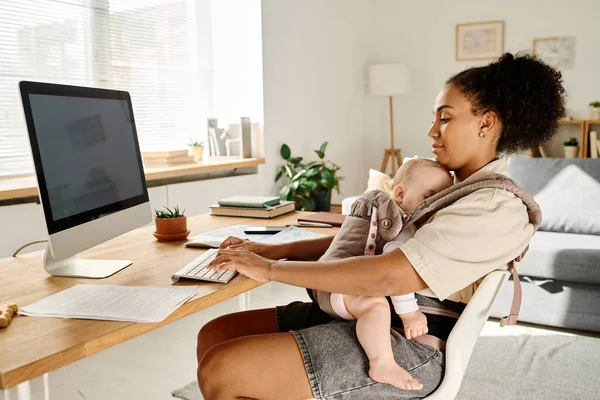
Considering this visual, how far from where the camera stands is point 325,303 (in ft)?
4.58

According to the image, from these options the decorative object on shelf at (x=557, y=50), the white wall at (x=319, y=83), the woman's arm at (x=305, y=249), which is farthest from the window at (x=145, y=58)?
the decorative object on shelf at (x=557, y=50)

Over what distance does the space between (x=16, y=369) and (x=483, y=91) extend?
1.04 meters

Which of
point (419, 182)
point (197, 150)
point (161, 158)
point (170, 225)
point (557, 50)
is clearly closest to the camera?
point (419, 182)

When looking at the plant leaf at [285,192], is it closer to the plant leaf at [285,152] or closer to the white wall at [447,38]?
the plant leaf at [285,152]

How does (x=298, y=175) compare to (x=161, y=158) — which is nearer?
(x=161, y=158)

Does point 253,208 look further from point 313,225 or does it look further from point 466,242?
point 466,242

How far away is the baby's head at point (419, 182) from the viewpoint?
145 cm

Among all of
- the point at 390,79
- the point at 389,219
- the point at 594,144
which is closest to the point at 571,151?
the point at 594,144

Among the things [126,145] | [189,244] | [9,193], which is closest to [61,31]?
[9,193]

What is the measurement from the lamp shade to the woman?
4.24 meters

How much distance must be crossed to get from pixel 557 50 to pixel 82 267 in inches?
194

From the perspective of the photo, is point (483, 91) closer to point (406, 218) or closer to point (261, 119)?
point (406, 218)

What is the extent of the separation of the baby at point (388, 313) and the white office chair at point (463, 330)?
6cm

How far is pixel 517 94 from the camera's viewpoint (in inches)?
52.8
